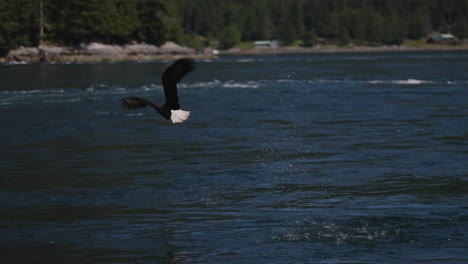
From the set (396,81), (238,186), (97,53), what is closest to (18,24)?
(97,53)

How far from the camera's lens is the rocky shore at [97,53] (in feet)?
495

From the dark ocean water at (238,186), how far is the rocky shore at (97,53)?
108120 millimetres

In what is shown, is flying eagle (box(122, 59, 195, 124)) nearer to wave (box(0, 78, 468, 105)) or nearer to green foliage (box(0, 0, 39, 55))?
wave (box(0, 78, 468, 105))

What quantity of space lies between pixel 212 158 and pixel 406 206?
946 cm

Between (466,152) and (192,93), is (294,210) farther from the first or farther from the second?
(192,93)

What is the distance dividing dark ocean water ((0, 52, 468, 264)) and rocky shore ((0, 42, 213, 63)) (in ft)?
355

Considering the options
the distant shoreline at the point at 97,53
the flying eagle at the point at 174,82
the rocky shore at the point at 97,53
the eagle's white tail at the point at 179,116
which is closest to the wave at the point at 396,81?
the flying eagle at the point at 174,82

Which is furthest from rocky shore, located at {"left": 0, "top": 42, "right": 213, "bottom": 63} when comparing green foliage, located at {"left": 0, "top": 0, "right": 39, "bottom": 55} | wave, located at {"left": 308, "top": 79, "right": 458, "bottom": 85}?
wave, located at {"left": 308, "top": 79, "right": 458, "bottom": 85}

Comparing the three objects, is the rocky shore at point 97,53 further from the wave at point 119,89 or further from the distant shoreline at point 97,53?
the wave at point 119,89

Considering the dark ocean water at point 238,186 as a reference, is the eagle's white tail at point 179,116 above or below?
above

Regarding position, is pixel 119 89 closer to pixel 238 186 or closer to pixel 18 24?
pixel 238 186

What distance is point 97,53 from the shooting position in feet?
518

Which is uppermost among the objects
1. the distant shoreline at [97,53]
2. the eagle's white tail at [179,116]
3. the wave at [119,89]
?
the eagle's white tail at [179,116]

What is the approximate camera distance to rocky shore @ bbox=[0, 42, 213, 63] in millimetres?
150750
